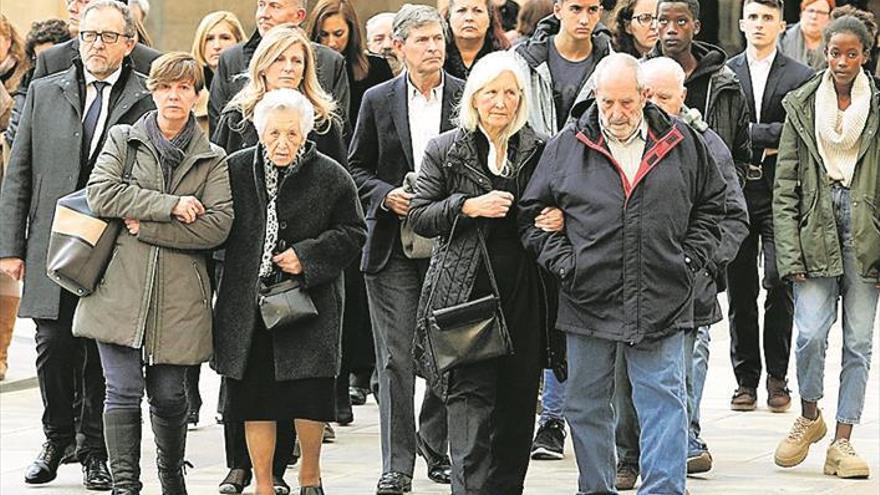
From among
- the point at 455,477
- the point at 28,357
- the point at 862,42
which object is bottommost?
the point at 28,357

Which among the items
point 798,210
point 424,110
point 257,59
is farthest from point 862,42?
point 257,59

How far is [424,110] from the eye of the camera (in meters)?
10.0

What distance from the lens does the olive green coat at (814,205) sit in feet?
33.0

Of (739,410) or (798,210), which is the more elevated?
(798,210)

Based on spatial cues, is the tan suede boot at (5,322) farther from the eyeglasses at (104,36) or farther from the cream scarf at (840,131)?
the cream scarf at (840,131)

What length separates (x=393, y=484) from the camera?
969cm

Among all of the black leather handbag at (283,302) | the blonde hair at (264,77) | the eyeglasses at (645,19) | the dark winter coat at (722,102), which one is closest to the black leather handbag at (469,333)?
the black leather handbag at (283,302)

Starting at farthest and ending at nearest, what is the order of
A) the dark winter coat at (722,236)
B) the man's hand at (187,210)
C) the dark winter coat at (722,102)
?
1. the dark winter coat at (722,102)
2. the dark winter coat at (722,236)
3. the man's hand at (187,210)

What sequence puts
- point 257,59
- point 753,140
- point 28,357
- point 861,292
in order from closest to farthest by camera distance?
point 257,59, point 861,292, point 753,140, point 28,357

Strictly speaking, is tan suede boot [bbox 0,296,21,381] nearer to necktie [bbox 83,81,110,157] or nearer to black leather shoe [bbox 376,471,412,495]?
necktie [bbox 83,81,110,157]

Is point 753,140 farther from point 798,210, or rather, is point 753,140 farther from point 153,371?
point 153,371

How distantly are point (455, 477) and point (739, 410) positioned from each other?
3.94m

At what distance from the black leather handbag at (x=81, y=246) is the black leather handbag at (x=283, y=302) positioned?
2.24 feet

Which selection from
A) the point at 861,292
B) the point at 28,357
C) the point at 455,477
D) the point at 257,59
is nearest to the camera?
the point at 455,477
